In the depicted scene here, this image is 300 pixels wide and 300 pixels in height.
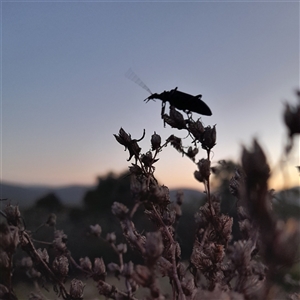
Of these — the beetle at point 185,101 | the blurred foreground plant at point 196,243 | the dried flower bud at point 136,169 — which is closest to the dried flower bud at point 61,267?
the blurred foreground plant at point 196,243

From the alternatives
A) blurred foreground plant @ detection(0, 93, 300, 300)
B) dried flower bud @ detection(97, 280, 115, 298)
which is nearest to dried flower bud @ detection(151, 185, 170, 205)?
blurred foreground plant @ detection(0, 93, 300, 300)

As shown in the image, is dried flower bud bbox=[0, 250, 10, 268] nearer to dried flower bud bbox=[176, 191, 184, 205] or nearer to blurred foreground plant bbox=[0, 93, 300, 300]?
blurred foreground plant bbox=[0, 93, 300, 300]

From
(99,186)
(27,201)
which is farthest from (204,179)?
(99,186)

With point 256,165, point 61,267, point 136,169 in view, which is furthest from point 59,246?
point 256,165

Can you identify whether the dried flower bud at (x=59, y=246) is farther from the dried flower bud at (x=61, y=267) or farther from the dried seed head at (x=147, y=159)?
the dried seed head at (x=147, y=159)

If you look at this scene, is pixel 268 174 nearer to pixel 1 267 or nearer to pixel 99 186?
pixel 1 267

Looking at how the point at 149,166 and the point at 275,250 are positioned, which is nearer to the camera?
the point at 275,250
